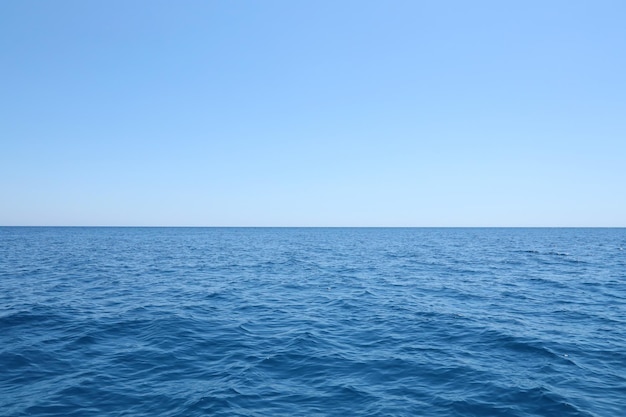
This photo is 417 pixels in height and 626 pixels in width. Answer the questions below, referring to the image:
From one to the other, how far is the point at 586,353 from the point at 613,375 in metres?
2.41

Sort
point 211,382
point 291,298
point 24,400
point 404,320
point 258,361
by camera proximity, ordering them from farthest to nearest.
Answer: point 291,298 → point 404,320 → point 258,361 → point 211,382 → point 24,400

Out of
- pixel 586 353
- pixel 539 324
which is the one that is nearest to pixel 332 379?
pixel 586 353

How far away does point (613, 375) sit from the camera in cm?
1316

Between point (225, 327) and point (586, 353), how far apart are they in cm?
1637

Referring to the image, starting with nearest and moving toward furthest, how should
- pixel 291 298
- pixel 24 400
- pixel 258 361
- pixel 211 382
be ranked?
1. pixel 24 400
2. pixel 211 382
3. pixel 258 361
4. pixel 291 298

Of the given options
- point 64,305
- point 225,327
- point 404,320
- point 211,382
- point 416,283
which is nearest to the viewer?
point 211,382

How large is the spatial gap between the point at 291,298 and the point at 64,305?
567 inches

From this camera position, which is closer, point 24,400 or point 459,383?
point 24,400

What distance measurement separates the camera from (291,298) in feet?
88.1

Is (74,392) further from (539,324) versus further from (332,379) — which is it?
(539,324)

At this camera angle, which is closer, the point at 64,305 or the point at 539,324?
the point at 539,324

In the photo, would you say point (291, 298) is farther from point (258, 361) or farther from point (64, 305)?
point (64, 305)

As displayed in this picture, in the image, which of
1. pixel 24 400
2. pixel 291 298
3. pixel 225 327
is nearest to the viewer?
pixel 24 400

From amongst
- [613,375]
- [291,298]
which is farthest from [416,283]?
[613,375]
